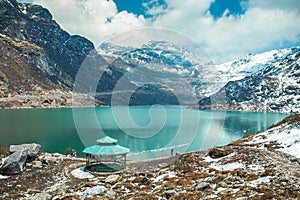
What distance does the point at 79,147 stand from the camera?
71.1 metres

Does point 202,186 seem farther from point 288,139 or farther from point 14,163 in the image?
point 14,163

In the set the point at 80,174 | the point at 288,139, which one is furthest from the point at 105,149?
the point at 288,139

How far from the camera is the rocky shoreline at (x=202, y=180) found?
14742mm

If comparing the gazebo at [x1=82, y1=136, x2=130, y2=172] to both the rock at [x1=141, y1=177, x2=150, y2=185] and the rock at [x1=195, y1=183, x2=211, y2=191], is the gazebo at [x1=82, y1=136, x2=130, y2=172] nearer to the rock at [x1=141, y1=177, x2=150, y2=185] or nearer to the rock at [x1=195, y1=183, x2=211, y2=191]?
the rock at [x1=141, y1=177, x2=150, y2=185]

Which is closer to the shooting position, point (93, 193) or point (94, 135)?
point (93, 193)

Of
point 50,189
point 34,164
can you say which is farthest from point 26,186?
point 34,164

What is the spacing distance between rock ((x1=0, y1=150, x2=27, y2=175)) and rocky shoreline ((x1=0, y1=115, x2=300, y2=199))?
27.7 inches

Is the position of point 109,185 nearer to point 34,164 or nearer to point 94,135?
point 34,164

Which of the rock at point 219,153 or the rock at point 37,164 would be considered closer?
the rock at point 219,153

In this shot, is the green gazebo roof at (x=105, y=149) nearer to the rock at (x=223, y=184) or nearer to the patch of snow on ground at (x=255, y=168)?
the patch of snow on ground at (x=255, y=168)

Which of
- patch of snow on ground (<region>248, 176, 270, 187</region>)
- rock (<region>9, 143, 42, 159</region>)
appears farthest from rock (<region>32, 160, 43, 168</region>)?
patch of snow on ground (<region>248, 176, 270, 187</region>)

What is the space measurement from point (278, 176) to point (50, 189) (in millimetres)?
20238

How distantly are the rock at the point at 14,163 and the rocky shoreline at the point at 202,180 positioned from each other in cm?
70

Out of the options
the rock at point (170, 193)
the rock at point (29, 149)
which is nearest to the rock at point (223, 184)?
the rock at point (170, 193)
